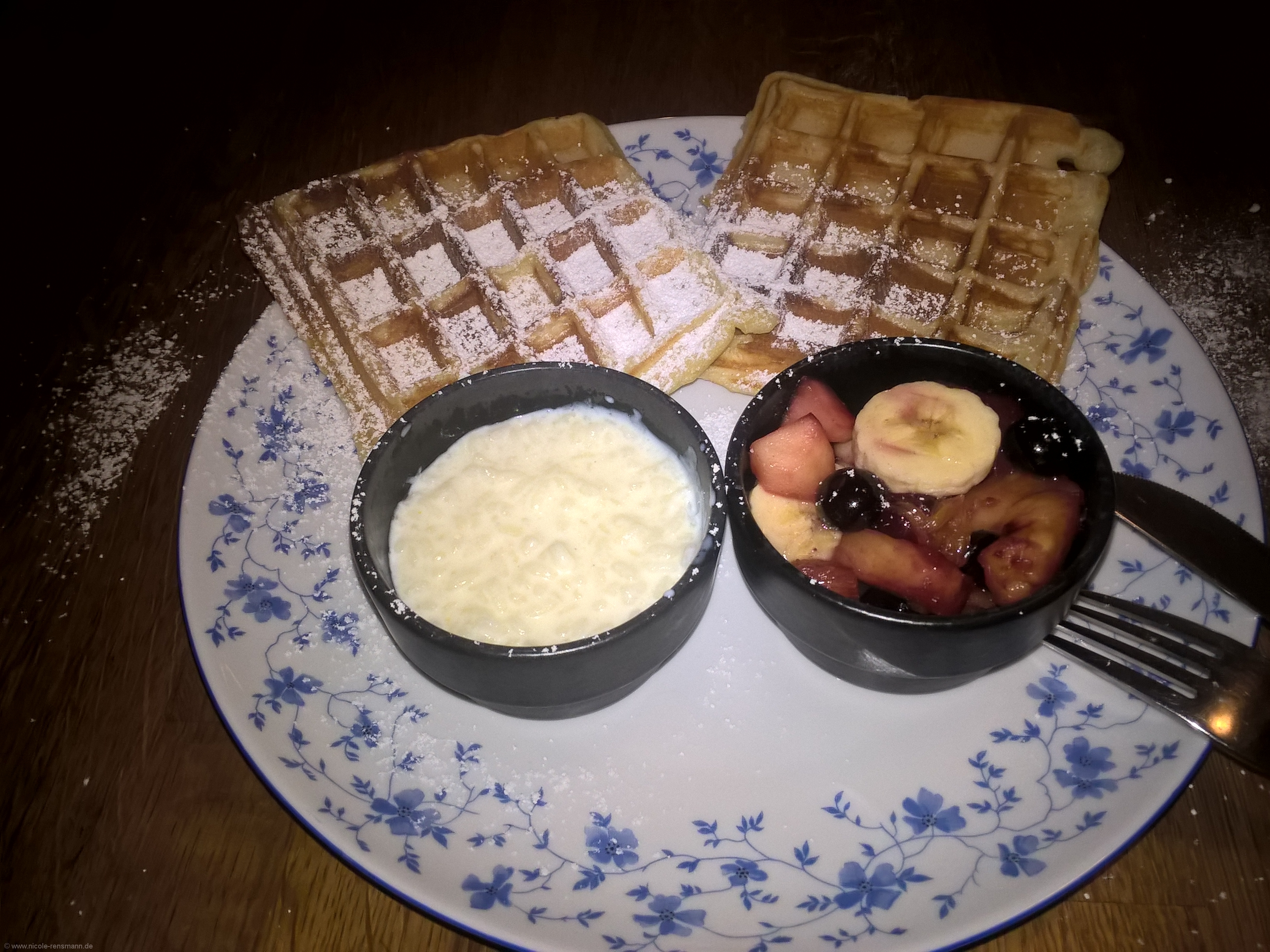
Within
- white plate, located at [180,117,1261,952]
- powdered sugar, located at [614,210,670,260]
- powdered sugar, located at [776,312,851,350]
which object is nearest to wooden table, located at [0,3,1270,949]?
white plate, located at [180,117,1261,952]

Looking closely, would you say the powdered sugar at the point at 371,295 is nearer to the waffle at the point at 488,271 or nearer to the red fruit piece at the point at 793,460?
the waffle at the point at 488,271

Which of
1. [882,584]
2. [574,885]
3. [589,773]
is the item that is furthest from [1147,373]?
[574,885]

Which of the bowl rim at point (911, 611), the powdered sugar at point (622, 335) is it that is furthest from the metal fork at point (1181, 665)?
the powdered sugar at point (622, 335)

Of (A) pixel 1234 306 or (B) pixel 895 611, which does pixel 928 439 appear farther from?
(A) pixel 1234 306

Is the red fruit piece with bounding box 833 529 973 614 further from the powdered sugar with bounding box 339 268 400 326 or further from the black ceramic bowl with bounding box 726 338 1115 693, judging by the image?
the powdered sugar with bounding box 339 268 400 326

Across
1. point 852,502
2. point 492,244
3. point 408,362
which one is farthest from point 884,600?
point 492,244
